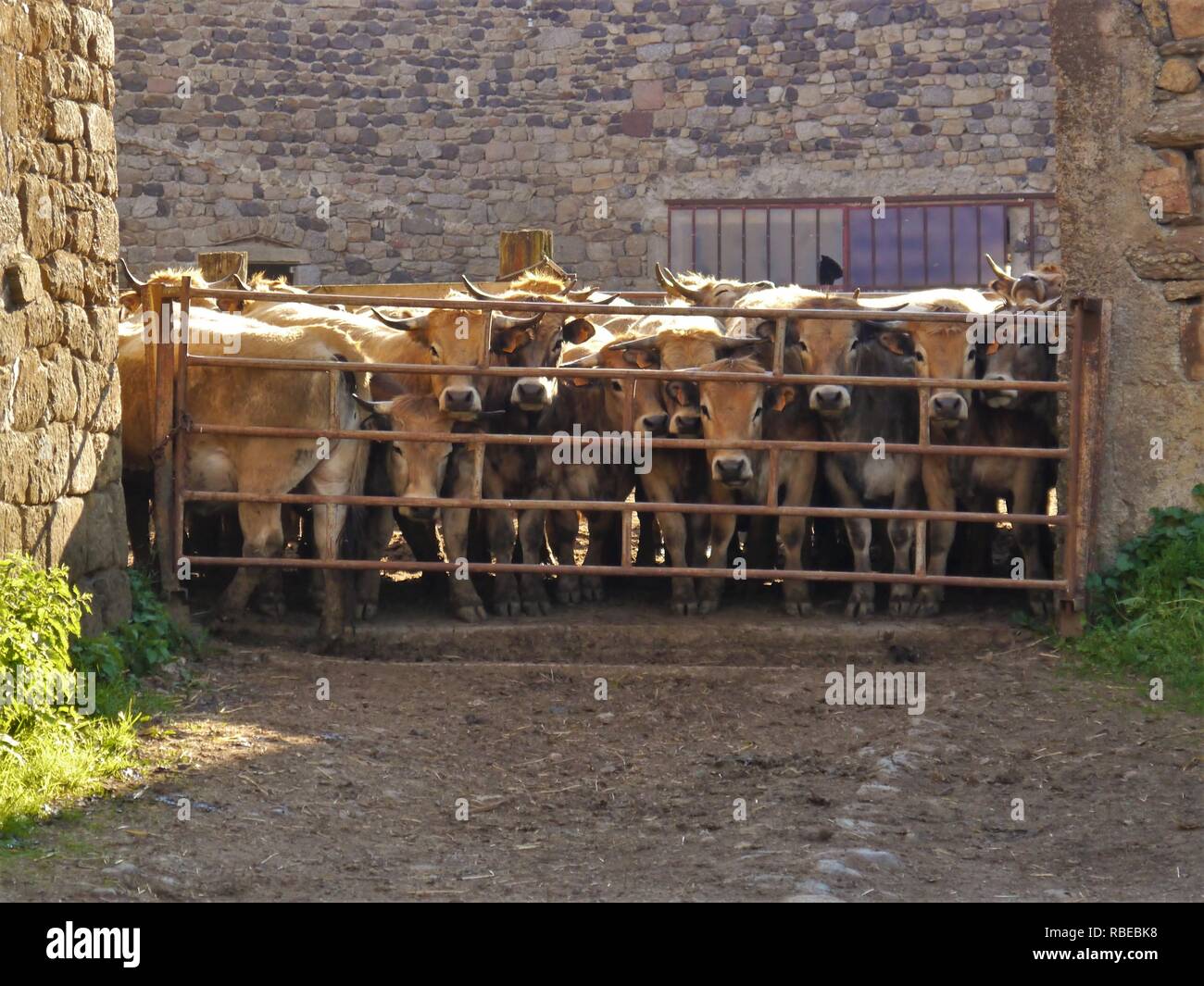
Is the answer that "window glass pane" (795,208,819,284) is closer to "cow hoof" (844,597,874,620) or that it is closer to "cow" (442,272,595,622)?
"cow" (442,272,595,622)

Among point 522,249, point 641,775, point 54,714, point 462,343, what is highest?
point 522,249

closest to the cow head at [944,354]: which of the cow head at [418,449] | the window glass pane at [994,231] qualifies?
the cow head at [418,449]

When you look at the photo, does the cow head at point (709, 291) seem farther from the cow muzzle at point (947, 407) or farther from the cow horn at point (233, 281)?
the cow horn at point (233, 281)

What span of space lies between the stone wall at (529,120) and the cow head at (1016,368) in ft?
29.7

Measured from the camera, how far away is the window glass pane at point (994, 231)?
1739 cm

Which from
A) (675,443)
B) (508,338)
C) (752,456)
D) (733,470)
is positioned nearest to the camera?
(675,443)

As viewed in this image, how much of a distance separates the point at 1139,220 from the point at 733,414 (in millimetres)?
2131

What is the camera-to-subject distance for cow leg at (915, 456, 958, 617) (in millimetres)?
8562

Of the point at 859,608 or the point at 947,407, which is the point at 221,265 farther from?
the point at 947,407

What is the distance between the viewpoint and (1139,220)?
8008mm

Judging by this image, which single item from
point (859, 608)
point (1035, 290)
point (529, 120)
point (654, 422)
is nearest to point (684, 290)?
point (654, 422)

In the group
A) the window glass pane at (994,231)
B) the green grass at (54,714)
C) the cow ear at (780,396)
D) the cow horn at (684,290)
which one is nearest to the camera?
the green grass at (54,714)
